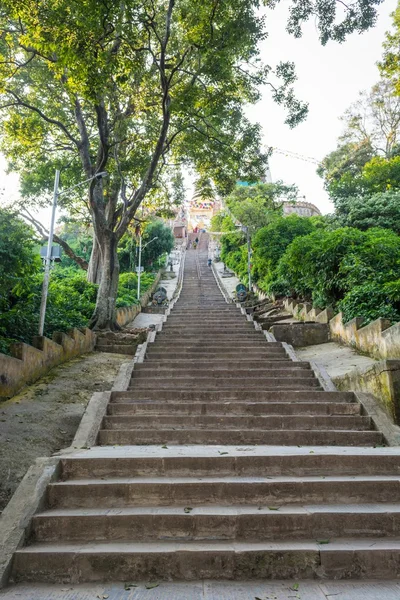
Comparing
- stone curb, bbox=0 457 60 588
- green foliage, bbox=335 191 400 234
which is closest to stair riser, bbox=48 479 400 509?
stone curb, bbox=0 457 60 588

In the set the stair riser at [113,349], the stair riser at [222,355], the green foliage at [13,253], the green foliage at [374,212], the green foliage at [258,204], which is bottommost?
the stair riser at [113,349]

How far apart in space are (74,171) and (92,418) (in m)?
13.4

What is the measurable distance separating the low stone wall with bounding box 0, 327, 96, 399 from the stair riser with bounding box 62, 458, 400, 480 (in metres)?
3.24

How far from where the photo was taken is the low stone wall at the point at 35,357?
6.77 metres

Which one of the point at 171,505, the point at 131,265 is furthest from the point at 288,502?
the point at 131,265

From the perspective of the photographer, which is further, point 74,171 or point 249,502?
point 74,171

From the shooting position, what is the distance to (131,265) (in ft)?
116

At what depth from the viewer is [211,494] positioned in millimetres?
3697

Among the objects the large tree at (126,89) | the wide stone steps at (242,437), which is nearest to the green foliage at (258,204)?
the large tree at (126,89)

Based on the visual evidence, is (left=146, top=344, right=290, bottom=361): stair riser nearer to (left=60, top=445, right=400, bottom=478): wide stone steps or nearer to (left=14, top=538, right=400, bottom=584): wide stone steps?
(left=60, top=445, right=400, bottom=478): wide stone steps

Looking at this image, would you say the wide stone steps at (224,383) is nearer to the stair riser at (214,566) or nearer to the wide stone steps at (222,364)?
the wide stone steps at (222,364)

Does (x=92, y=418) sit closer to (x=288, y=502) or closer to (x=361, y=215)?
(x=288, y=502)

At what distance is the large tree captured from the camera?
871 cm

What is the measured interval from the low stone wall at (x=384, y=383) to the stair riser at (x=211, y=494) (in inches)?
74.1
